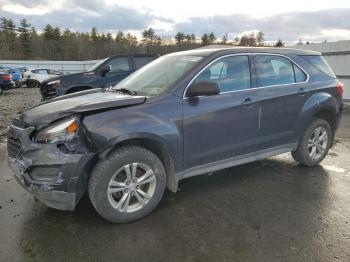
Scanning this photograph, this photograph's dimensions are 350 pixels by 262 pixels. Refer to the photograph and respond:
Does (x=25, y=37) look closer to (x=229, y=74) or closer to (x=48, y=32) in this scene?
(x=48, y=32)

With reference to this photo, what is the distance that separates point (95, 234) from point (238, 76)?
2543 millimetres

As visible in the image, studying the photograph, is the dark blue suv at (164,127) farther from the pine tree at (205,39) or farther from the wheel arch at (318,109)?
the pine tree at (205,39)

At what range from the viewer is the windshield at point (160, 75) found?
3.79 m

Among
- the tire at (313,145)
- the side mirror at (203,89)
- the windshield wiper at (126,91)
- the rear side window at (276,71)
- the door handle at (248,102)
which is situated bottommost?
the tire at (313,145)

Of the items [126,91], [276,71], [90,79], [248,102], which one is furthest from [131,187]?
[90,79]

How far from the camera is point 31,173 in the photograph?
3.08m

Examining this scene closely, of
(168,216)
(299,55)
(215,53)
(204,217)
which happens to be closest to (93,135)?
(168,216)

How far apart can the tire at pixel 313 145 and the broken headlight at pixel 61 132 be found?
345cm

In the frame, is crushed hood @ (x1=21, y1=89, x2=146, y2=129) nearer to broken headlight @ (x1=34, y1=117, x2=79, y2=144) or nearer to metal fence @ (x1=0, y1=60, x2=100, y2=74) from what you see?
broken headlight @ (x1=34, y1=117, x2=79, y2=144)

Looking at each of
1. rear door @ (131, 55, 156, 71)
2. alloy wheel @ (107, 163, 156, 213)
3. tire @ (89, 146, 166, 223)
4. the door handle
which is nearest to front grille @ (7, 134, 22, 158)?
tire @ (89, 146, 166, 223)

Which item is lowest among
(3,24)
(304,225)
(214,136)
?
(304,225)

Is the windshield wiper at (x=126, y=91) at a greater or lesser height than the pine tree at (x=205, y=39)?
lesser

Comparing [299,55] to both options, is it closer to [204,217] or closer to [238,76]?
[238,76]

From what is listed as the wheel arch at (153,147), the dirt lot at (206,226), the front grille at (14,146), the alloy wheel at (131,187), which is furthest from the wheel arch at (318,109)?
the front grille at (14,146)
